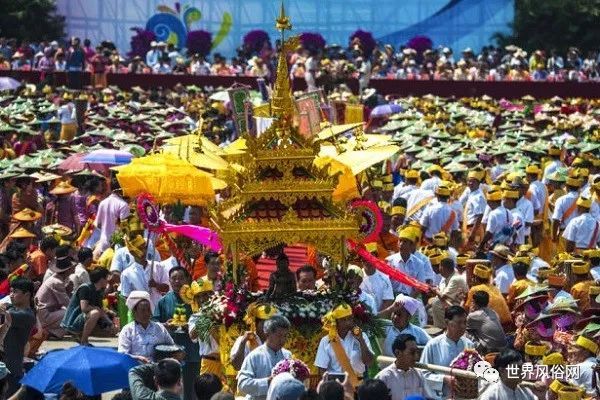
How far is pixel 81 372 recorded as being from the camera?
46.5 feet

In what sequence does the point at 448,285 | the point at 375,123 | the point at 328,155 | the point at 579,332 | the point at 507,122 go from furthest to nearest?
1. the point at 375,123
2. the point at 507,122
3. the point at 328,155
4. the point at 448,285
5. the point at 579,332

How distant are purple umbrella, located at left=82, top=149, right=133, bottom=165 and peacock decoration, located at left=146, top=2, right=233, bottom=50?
35.6 meters

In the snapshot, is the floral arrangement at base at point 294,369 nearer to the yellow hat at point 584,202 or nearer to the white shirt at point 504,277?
the white shirt at point 504,277

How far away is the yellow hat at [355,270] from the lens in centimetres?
1744

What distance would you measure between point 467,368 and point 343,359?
1.12 m

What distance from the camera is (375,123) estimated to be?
4272 centimetres

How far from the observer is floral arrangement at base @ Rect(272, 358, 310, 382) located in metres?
14.1

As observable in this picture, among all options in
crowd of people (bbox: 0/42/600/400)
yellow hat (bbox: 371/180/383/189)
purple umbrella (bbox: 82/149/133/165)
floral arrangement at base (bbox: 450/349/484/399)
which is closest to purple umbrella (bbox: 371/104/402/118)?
crowd of people (bbox: 0/42/600/400)

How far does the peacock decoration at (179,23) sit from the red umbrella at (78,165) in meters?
35.5

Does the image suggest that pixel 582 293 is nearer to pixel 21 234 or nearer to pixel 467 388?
pixel 467 388

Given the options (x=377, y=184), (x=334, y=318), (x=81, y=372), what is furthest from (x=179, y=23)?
(x=81, y=372)

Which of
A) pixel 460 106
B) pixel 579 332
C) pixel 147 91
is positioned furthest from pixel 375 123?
pixel 579 332

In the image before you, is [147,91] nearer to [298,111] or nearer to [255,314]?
[298,111]

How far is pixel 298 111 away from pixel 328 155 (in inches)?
58.0
